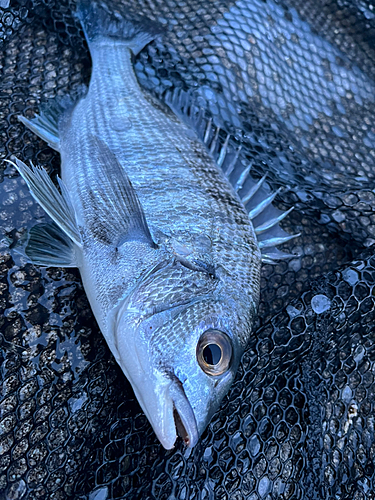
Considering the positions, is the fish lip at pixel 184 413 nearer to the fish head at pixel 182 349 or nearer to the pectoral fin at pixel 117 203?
the fish head at pixel 182 349

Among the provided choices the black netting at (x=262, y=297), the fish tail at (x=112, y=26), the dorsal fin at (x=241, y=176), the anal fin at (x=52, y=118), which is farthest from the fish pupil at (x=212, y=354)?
the fish tail at (x=112, y=26)

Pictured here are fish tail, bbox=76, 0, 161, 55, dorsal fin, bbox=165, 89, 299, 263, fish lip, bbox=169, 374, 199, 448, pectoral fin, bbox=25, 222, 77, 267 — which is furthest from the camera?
fish tail, bbox=76, 0, 161, 55

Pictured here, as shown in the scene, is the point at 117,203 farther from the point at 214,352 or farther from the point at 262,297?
the point at 262,297

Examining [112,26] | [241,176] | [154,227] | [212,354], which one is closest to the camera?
[212,354]

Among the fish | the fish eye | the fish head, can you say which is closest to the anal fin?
the fish

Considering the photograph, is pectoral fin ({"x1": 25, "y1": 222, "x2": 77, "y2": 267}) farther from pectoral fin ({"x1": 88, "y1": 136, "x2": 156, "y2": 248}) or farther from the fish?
pectoral fin ({"x1": 88, "y1": 136, "x2": 156, "y2": 248})

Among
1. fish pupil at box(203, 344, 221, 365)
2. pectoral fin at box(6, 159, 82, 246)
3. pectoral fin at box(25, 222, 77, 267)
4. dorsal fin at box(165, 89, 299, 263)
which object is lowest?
pectoral fin at box(25, 222, 77, 267)

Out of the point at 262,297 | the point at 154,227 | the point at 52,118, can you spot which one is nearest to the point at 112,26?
the point at 52,118
